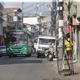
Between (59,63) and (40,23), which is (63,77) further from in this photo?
(40,23)

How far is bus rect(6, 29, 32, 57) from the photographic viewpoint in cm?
5104

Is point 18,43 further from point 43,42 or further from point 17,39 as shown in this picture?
point 43,42

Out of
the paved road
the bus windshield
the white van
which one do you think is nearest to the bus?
the bus windshield

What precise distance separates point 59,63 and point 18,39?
2826 cm

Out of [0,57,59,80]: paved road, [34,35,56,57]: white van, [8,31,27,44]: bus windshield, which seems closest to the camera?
[0,57,59,80]: paved road

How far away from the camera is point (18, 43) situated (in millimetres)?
51719

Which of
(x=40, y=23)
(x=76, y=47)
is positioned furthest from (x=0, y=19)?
(x=76, y=47)

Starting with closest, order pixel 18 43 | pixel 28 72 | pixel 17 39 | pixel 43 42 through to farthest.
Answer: pixel 28 72 → pixel 18 43 → pixel 17 39 → pixel 43 42

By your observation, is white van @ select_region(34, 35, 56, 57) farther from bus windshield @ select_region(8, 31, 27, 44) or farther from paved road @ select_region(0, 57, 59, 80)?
paved road @ select_region(0, 57, 59, 80)

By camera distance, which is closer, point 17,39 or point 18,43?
point 18,43

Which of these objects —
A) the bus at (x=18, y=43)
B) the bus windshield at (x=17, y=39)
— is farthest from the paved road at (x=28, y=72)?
the bus windshield at (x=17, y=39)

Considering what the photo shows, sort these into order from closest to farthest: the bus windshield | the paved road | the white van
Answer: the paved road < the white van < the bus windshield

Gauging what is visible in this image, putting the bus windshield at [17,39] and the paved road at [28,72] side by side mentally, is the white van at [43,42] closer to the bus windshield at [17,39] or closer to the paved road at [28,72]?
the bus windshield at [17,39]

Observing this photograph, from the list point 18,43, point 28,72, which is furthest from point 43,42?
point 28,72
